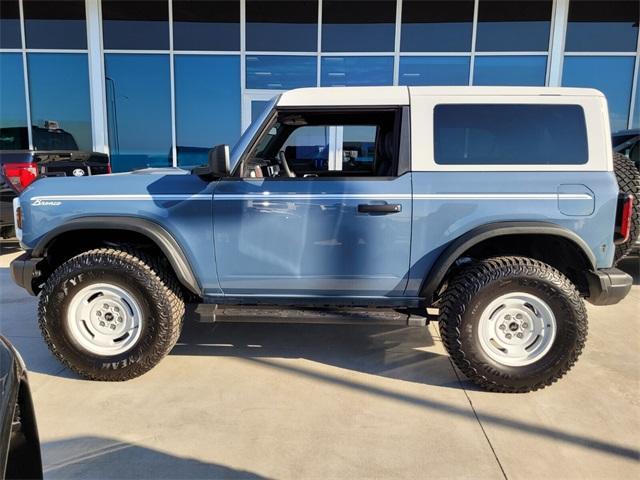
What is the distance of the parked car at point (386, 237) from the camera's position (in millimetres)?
3150

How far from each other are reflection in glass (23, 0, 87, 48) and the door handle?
9656 mm

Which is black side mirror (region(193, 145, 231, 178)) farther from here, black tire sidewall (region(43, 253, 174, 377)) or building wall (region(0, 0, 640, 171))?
building wall (region(0, 0, 640, 171))

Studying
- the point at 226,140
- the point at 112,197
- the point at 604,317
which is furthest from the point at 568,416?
the point at 226,140

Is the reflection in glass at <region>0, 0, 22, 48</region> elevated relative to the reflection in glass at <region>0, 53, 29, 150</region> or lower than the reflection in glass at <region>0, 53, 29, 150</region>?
elevated

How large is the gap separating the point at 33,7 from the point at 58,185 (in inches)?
370

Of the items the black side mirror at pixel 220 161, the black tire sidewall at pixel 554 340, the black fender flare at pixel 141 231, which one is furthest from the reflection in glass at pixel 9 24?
the black tire sidewall at pixel 554 340

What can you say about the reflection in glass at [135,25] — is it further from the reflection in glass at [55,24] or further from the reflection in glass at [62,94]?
the reflection in glass at [62,94]

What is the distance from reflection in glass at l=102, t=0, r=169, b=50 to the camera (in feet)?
33.3

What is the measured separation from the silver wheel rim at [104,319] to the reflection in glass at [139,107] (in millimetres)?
7472

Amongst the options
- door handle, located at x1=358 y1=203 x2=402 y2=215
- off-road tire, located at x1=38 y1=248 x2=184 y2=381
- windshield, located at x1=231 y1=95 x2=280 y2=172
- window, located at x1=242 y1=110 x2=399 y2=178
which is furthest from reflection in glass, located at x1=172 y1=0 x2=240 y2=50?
door handle, located at x1=358 y1=203 x2=402 y2=215

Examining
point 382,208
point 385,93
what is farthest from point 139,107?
point 382,208

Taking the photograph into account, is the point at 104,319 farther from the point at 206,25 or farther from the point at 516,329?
the point at 206,25

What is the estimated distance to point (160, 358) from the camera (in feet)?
11.2

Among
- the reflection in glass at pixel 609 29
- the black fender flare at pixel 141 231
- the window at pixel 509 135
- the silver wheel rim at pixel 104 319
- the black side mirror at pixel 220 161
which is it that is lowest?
the silver wheel rim at pixel 104 319
